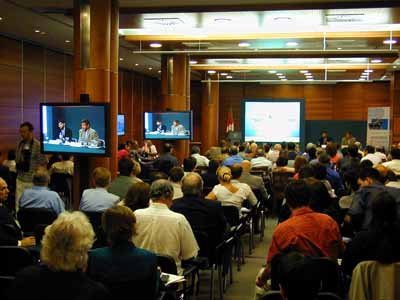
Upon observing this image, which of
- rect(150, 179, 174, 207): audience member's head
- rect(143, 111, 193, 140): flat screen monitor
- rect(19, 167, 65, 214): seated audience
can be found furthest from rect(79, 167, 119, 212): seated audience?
rect(143, 111, 193, 140): flat screen monitor

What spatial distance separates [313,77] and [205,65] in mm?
5562

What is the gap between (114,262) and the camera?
3029 millimetres

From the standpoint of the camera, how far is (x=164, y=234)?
162 inches

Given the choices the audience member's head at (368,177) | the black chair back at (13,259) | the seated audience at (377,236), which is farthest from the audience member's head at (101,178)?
the seated audience at (377,236)

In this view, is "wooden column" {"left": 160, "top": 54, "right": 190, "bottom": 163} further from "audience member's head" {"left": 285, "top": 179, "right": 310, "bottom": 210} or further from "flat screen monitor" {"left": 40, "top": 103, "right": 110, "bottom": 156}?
"audience member's head" {"left": 285, "top": 179, "right": 310, "bottom": 210}

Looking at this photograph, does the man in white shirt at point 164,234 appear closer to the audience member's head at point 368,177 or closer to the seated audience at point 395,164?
the audience member's head at point 368,177

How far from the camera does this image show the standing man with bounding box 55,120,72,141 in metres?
6.91

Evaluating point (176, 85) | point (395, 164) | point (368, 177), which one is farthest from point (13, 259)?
point (176, 85)

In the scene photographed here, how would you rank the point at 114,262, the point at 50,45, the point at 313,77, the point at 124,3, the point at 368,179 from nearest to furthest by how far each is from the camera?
1. the point at 114,262
2. the point at 368,179
3. the point at 124,3
4. the point at 50,45
5. the point at 313,77

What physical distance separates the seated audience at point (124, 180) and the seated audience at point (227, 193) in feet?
3.14

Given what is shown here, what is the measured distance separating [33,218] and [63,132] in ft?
5.80

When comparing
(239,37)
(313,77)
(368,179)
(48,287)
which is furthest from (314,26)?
(313,77)

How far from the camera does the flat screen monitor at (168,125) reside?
12.1 metres

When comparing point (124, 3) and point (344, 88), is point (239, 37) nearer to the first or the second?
point (124, 3)
